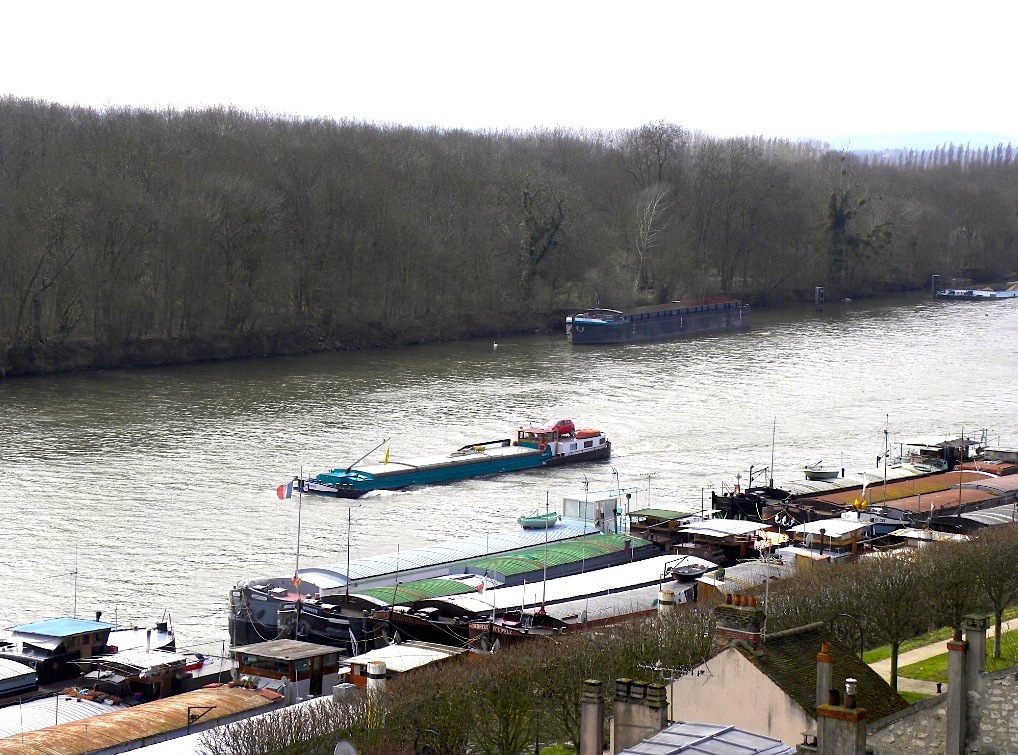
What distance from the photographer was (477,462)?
184 ft

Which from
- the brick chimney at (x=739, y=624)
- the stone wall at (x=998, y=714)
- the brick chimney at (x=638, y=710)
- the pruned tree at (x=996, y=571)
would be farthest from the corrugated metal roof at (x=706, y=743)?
the pruned tree at (x=996, y=571)

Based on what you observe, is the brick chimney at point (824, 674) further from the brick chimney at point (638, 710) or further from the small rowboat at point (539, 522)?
the small rowboat at point (539, 522)

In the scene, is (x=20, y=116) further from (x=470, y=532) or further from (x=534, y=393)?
(x=470, y=532)

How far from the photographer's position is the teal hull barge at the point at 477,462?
51812 millimetres

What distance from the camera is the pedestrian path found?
87.9 feet

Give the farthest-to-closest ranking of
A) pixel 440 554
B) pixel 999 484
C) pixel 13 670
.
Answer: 1. pixel 999 484
2. pixel 440 554
3. pixel 13 670

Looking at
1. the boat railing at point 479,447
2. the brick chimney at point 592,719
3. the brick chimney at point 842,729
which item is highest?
the brick chimney at point 842,729

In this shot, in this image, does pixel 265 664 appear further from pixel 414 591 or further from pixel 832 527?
pixel 832 527

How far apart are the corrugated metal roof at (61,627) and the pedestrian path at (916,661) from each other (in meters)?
15.5

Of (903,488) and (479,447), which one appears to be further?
(479,447)

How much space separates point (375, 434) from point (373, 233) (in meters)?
44.5

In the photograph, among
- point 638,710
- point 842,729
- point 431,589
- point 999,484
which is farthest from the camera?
point 999,484

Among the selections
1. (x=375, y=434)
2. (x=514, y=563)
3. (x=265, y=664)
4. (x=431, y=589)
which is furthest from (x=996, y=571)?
(x=375, y=434)

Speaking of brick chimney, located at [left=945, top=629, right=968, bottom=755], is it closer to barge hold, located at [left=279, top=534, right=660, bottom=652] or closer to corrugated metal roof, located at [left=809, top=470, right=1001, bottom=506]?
barge hold, located at [left=279, top=534, right=660, bottom=652]
